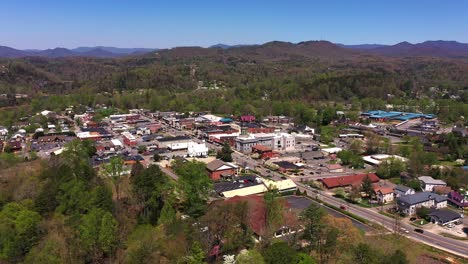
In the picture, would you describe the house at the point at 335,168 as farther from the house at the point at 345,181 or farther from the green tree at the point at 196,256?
the green tree at the point at 196,256

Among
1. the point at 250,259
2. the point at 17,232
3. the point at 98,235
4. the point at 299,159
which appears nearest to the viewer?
the point at 250,259

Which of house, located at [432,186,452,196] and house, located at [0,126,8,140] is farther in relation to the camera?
house, located at [0,126,8,140]

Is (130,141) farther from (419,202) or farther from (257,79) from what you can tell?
(257,79)

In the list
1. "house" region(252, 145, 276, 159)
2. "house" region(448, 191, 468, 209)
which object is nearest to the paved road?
"house" region(448, 191, 468, 209)

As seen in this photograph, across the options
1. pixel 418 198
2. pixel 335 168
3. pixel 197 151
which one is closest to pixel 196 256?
pixel 418 198

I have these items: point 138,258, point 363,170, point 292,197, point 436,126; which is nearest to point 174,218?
point 138,258

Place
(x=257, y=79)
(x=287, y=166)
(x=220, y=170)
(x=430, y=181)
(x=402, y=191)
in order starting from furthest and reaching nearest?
1. (x=257, y=79)
2. (x=287, y=166)
3. (x=220, y=170)
4. (x=430, y=181)
5. (x=402, y=191)

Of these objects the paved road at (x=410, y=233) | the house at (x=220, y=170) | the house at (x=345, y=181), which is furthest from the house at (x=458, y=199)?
the house at (x=220, y=170)

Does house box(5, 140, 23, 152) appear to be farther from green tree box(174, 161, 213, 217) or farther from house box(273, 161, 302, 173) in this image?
house box(273, 161, 302, 173)
